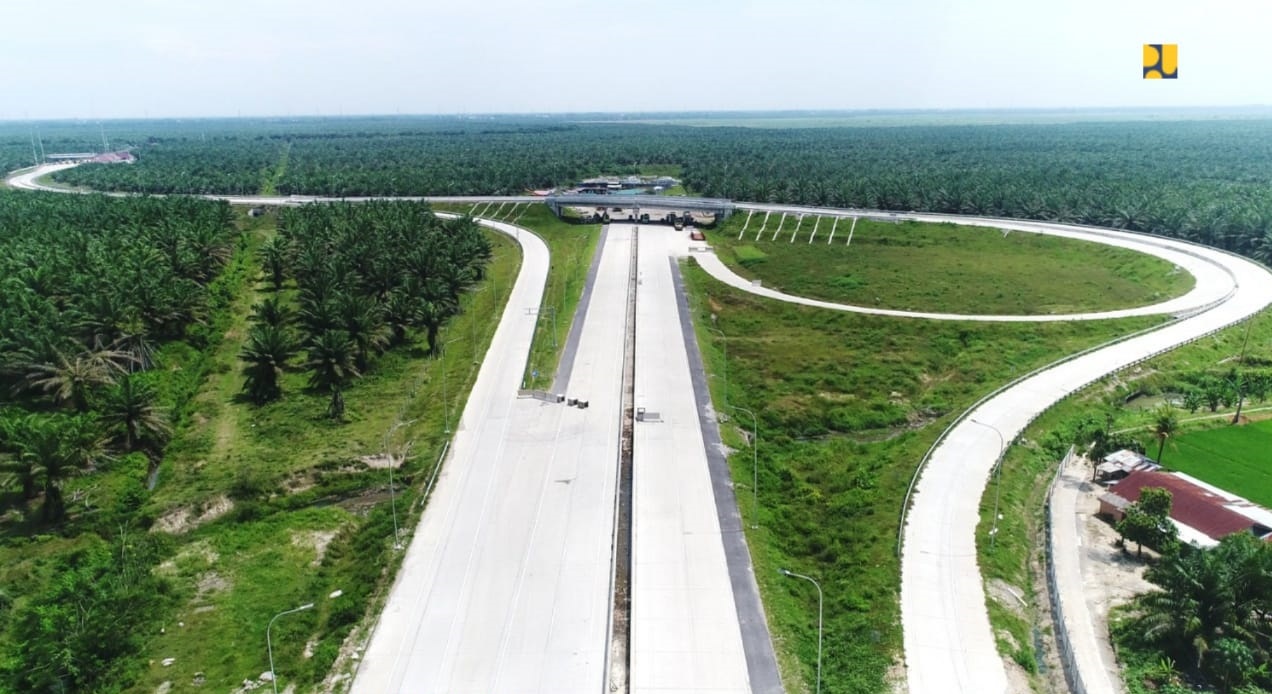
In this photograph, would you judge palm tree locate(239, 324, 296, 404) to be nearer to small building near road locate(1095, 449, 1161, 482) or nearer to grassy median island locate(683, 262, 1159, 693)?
grassy median island locate(683, 262, 1159, 693)

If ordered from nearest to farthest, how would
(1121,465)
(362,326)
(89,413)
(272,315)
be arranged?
(1121,465)
(89,413)
(362,326)
(272,315)

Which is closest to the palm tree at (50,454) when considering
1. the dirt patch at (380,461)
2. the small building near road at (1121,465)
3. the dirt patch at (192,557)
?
the dirt patch at (192,557)

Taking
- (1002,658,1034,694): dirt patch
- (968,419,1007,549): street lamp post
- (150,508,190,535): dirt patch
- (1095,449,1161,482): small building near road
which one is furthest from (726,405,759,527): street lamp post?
(150,508,190,535): dirt patch

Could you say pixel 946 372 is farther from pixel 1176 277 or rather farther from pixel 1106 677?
pixel 1176 277

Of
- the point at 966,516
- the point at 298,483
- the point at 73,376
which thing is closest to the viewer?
the point at 966,516

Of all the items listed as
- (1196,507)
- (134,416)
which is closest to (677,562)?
(1196,507)

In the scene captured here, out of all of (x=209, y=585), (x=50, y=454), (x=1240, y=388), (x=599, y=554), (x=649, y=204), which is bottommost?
(x=209, y=585)

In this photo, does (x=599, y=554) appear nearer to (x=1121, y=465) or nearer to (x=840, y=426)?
(x=840, y=426)
